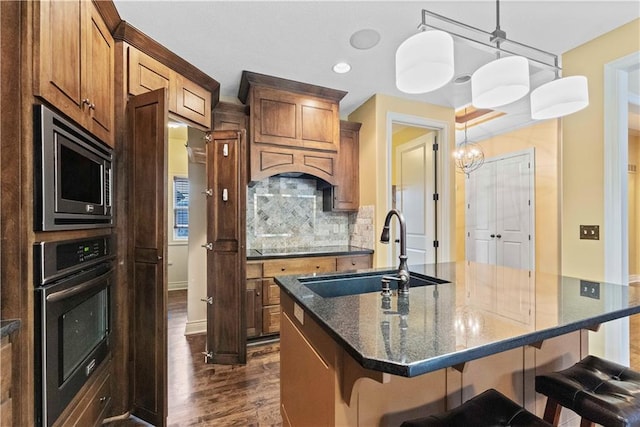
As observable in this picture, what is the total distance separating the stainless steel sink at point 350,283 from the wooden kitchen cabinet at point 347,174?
5.71 ft

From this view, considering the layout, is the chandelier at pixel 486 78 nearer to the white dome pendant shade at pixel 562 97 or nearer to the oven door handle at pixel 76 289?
the white dome pendant shade at pixel 562 97

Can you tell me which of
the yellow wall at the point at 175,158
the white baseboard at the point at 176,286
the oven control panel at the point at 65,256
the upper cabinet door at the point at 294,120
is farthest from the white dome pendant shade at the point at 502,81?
the white baseboard at the point at 176,286

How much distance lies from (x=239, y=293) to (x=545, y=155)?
14.4ft

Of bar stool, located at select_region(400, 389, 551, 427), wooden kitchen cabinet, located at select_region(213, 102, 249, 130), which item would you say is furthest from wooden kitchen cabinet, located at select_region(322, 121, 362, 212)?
bar stool, located at select_region(400, 389, 551, 427)

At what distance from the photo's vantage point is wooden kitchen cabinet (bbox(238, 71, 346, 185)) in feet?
9.37

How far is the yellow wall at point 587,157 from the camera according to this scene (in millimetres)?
2143

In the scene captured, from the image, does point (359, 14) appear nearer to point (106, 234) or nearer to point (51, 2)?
point (51, 2)

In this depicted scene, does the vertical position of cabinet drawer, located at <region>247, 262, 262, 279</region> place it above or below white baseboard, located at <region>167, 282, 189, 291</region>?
above

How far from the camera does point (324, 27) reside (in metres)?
2.06

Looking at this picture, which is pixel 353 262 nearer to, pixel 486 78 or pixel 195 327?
pixel 195 327

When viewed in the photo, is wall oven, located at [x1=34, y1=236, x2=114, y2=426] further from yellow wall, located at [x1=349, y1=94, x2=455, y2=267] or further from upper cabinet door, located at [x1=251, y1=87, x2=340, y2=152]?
yellow wall, located at [x1=349, y1=94, x2=455, y2=267]

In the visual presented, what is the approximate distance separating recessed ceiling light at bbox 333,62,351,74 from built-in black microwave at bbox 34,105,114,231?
1.89 meters

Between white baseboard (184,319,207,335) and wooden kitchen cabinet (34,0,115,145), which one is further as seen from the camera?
white baseboard (184,319,207,335)

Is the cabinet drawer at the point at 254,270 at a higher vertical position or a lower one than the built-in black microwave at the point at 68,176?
lower
